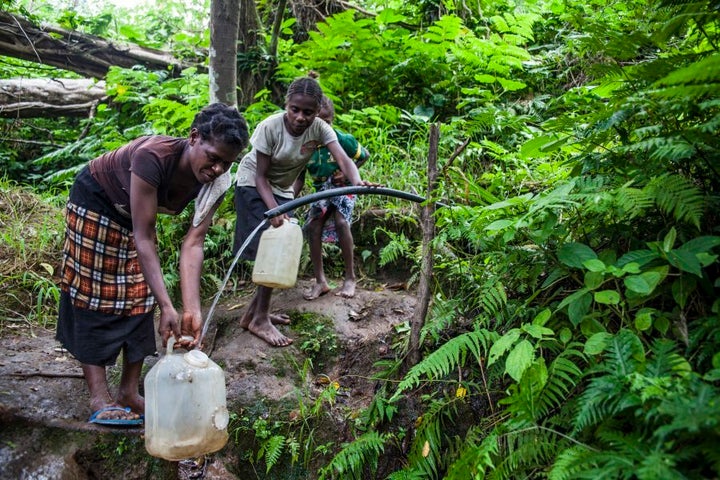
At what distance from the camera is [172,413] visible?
2.18 m

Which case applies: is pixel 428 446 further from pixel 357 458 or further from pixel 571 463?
pixel 571 463

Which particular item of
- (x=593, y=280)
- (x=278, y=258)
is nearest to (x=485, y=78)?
(x=278, y=258)

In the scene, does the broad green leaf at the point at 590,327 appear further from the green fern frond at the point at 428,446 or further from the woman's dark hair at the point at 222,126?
the woman's dark hair at the point at 222,126

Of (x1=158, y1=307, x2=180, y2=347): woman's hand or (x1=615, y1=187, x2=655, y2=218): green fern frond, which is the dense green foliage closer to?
(x1=615, y1=187, x2=655, y2=218): green fern frond

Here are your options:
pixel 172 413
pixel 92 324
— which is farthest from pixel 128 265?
pixel 172 413

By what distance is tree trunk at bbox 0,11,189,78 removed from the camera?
5.80 m

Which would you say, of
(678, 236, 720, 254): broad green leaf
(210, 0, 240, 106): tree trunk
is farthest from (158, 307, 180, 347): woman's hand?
(210, 0, 240, 106): tree trunk

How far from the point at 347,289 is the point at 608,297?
7.95 ft

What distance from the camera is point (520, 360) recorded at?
73.7 inches

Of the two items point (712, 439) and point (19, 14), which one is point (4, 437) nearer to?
point (712, 439)

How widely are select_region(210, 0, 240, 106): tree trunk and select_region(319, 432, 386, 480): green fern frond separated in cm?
316

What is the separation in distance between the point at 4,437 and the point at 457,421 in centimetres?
228

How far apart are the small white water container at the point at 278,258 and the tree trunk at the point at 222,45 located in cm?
200

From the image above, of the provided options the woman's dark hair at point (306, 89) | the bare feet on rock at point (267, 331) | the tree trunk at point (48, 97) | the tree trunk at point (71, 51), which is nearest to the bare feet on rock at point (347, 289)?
the bare feet on rock at point (267, 331)
